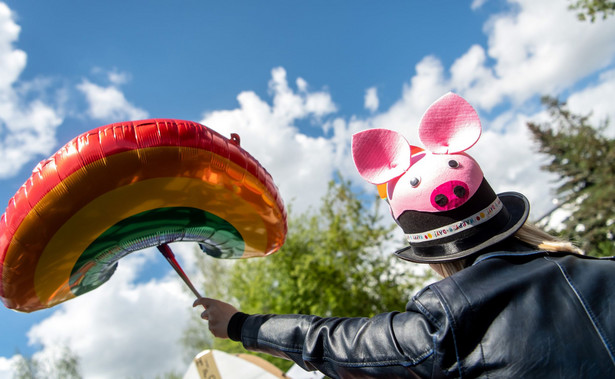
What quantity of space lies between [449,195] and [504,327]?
20.0 inches

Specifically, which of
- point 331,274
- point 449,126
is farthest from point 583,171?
point 449,126

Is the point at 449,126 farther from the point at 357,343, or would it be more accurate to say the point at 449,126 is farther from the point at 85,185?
the point at 85,185

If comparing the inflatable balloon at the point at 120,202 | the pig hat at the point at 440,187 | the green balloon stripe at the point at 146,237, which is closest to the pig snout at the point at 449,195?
the pig hat at the point at 440,187

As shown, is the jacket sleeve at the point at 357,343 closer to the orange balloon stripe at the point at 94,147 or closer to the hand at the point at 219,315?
the hand at the point at 219,315

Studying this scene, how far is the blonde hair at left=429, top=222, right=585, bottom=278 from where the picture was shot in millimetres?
1490

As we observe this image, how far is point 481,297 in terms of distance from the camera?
1.20 metres

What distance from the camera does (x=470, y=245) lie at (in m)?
1.49

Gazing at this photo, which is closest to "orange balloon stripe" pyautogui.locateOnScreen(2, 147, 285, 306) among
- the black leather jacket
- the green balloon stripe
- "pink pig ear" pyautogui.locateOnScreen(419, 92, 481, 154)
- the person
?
the green balloon stripe

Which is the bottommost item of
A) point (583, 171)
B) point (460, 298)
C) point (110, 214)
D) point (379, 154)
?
point (460, 298)

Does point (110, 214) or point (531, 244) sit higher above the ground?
point (110, 214)

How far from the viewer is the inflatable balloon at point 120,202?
1.71m

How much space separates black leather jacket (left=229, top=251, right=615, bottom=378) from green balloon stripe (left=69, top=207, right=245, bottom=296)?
1.06 metres

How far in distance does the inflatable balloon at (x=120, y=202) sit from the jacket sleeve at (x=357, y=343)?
0.66 m

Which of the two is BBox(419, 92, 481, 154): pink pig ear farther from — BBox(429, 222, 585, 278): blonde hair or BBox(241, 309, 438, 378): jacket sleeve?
BBox(241, 309, 438, 378): jacket sleeve
